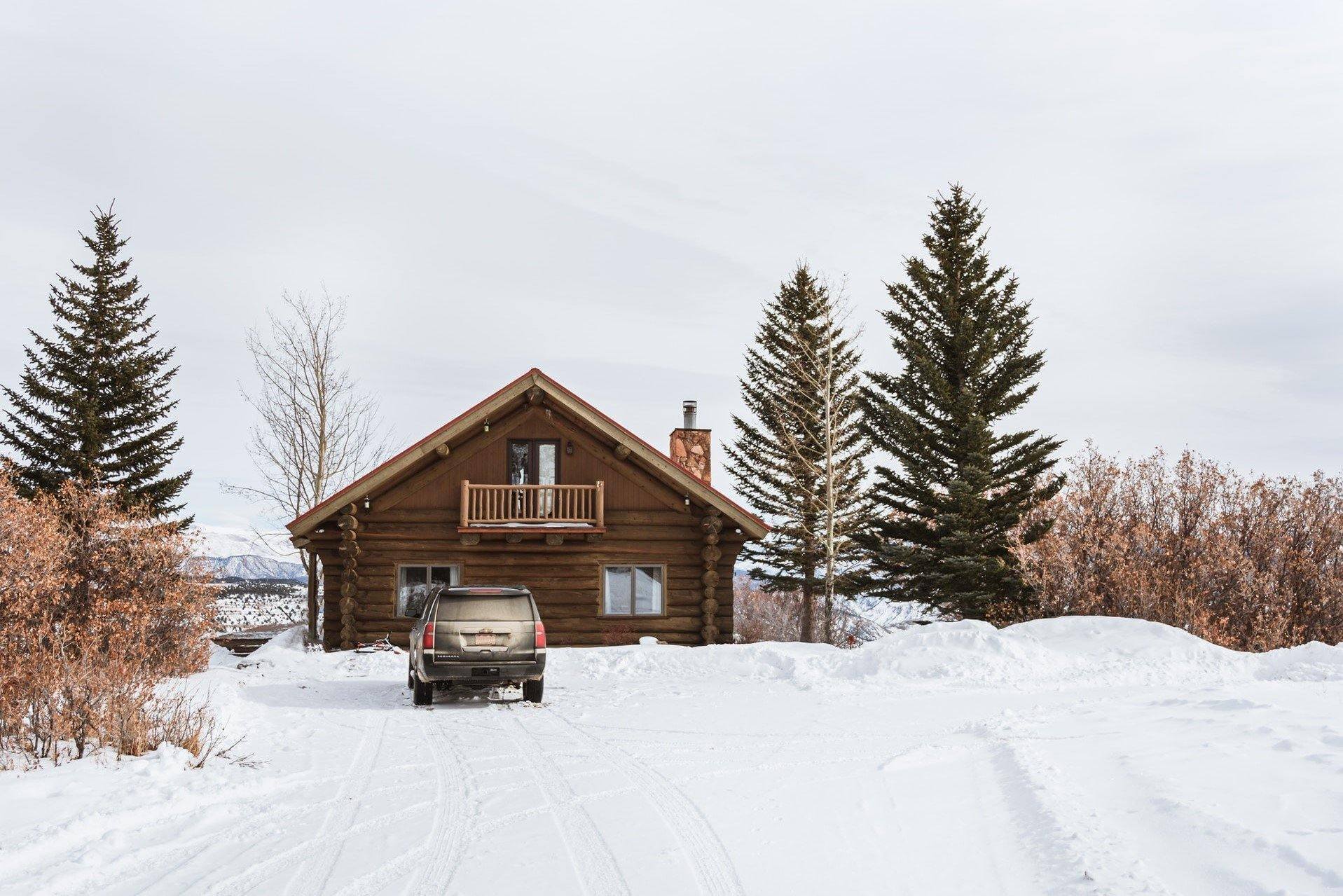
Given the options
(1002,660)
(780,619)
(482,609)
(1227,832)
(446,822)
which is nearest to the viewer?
(1227,832)

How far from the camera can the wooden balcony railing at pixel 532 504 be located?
2292 cm

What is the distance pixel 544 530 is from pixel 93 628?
1147 centimetres

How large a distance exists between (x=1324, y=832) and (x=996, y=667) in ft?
35.7

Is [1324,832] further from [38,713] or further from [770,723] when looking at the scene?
[38,713]

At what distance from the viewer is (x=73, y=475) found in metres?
31.2

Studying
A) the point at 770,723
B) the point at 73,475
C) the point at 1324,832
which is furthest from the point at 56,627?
the point at 73,475

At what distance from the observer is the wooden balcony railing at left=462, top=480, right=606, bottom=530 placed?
902 inches

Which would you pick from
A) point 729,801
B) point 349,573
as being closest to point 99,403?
point 349,573

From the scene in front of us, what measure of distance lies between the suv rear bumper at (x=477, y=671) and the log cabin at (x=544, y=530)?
878cm

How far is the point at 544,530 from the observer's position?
2272cm

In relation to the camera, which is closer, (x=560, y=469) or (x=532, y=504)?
(x=532, y=504)

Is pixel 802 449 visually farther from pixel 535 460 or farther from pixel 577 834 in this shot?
pixel 577 834

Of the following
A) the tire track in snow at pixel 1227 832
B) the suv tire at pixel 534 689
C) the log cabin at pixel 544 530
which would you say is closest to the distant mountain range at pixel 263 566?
the log cabin at pixel 544 530

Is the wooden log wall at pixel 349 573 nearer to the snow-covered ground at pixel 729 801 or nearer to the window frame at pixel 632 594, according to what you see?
the window frame at pixel 632 594
